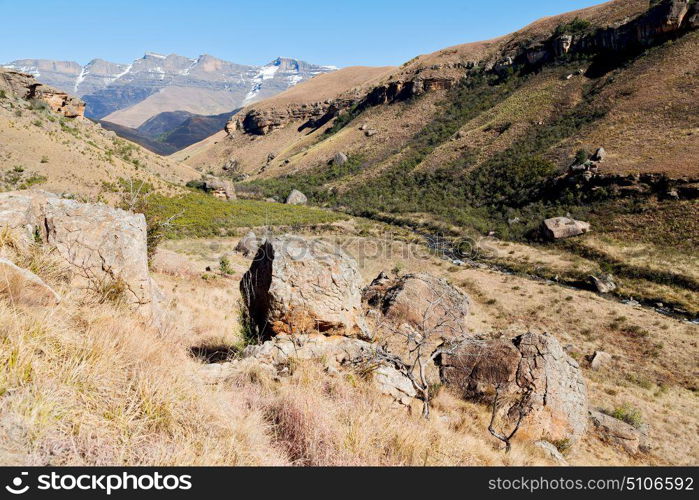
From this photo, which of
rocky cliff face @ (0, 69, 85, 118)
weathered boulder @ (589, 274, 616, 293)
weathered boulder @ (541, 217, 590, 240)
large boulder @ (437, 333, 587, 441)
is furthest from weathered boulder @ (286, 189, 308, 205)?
large boulder @ (437, 333, 587, 441)

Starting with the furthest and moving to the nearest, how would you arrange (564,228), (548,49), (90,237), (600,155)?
(548,49)
(600,155)
(564,228)
(90,237)

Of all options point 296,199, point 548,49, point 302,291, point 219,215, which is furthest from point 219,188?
point 548,49

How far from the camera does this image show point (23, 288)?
3.41 meters

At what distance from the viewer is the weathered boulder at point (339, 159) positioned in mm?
58866

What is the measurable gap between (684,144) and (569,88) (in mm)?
21945

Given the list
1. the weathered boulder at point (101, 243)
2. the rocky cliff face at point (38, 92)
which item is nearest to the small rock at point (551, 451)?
the weathered boulder at point (101, 243)

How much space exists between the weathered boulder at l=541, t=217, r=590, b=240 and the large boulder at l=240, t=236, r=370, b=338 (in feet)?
78.6

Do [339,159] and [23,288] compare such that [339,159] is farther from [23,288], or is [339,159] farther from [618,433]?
[23,288]

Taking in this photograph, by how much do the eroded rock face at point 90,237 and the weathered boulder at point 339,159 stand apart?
54.8m

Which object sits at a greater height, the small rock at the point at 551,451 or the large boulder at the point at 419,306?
the large boulder at the point at 419,306

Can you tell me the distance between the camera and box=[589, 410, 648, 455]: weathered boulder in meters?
7.39

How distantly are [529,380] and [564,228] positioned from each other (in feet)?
73.2

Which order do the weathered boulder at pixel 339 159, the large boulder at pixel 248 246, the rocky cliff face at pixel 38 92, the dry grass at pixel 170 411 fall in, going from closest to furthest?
the dry grass at pixel 170 411 → the large boulder at pixel 248 246 → the rocky cliff face at pixel 38 92 → the weathered boulder at pixel 339 159

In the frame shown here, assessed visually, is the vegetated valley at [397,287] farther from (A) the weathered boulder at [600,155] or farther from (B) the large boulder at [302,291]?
(A) the weathered boulder at [600,155]
